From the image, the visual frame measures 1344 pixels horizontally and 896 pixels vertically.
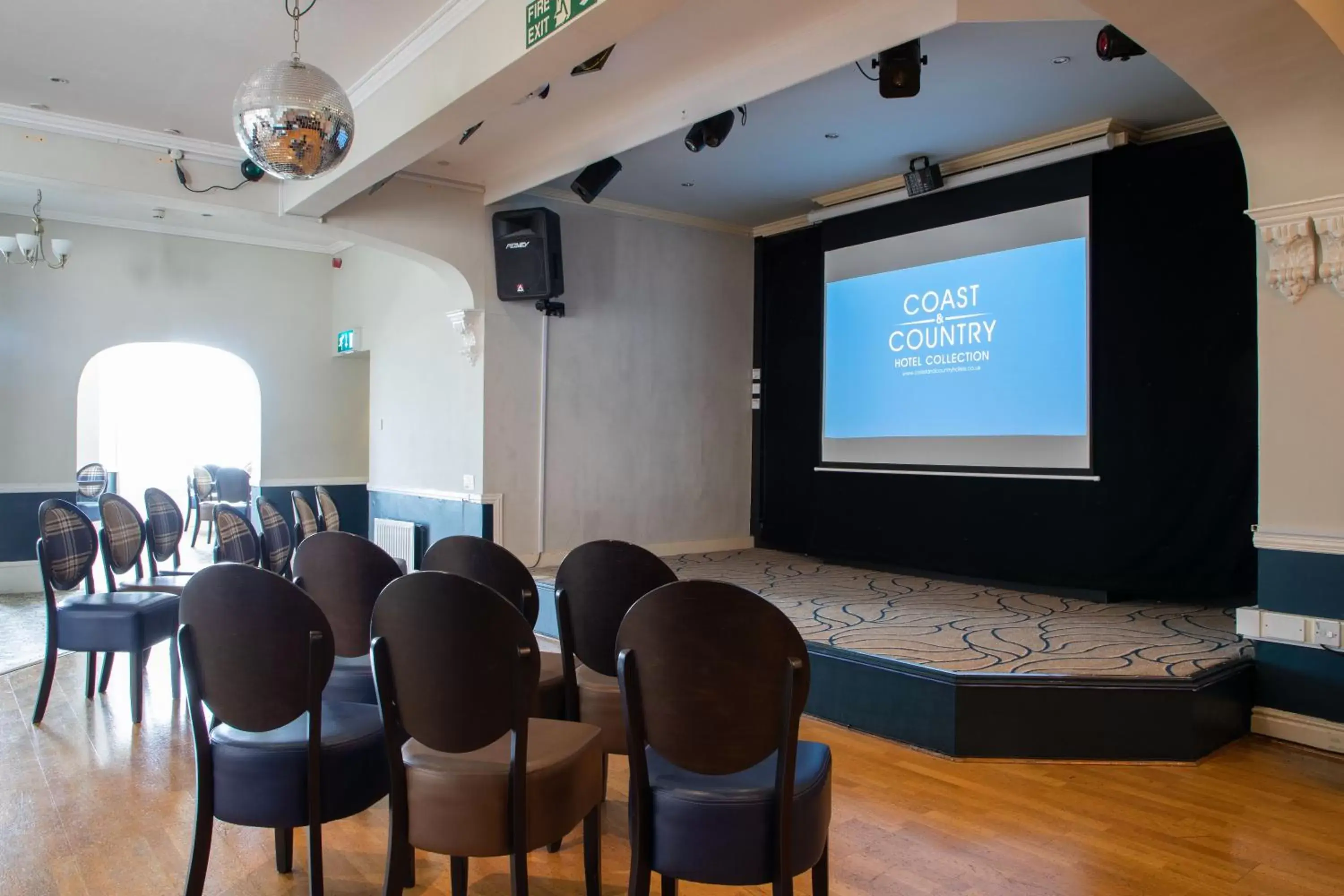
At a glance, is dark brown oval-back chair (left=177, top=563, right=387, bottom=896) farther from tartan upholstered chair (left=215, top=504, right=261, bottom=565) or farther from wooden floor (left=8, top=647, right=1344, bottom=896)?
tartan upholstered chair (left=215, top=504, right=261, bottom=565)

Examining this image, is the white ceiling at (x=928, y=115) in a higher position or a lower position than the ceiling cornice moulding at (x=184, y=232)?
higher

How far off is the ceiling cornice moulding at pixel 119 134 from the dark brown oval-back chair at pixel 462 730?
A: 15.2 feet

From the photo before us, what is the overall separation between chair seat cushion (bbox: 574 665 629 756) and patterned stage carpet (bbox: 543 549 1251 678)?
1663 millimetres

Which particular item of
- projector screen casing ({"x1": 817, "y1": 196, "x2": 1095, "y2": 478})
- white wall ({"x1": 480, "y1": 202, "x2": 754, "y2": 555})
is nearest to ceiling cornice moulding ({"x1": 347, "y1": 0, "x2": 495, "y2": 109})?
white wall ({"x1": 480, "y1": 202, "x2": 754, "y2": 555})

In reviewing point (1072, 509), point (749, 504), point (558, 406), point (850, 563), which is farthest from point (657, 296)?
point (1072, 509)

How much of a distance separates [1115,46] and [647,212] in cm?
395

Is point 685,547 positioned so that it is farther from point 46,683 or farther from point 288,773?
point 288,773

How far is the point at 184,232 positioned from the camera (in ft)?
25.5

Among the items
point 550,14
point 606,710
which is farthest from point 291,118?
point 606,710

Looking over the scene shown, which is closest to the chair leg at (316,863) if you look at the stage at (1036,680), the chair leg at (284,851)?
the chair leg at (284,851)

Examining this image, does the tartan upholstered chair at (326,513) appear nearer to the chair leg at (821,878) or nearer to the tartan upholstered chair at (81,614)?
the tartan upholstered chair at (81,614)

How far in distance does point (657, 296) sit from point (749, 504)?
2018 mm

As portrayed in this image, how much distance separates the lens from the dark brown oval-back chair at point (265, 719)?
2146 mm

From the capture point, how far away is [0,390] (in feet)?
23.5
